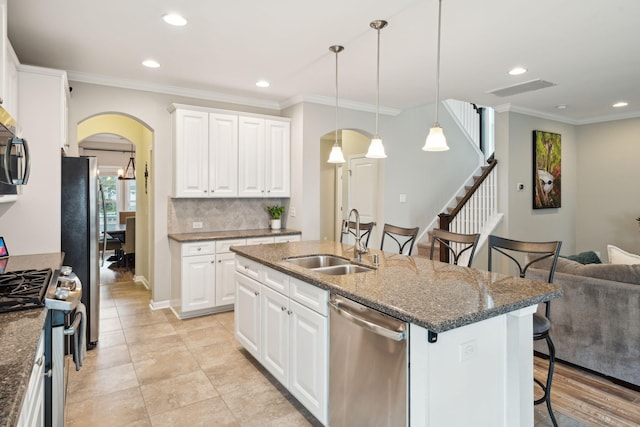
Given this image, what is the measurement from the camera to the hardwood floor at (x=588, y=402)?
2.27m

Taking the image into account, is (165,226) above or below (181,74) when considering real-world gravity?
below

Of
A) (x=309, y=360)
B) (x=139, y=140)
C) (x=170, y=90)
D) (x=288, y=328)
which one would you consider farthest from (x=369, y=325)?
(x=139, y=140)

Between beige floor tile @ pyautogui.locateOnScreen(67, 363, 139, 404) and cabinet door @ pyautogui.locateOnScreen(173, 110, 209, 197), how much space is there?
2024mm

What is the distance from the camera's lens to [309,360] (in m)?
2.18

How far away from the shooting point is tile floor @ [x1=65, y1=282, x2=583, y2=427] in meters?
2.33

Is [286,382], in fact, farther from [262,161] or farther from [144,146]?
[144,146]

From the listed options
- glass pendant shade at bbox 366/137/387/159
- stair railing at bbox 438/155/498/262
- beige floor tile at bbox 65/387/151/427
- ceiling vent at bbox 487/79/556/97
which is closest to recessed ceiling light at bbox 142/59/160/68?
glass pendant shade at bbox 366/137/387/159

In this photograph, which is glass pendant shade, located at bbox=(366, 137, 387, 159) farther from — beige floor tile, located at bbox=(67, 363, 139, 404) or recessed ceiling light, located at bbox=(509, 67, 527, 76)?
beige floor tile, located at bbox=(67, 363, 139, 404)

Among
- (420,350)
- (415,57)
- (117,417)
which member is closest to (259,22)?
(415,57)

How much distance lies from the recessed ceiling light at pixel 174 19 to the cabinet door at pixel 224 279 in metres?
2.41

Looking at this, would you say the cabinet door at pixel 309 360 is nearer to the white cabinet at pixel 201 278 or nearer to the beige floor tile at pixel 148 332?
the beige floor tile at pixel 148 332

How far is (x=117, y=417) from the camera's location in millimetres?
2340

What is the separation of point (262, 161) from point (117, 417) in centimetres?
324

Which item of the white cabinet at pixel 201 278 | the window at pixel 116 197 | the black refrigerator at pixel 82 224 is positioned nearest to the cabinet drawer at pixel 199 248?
the white cabinet at pixel 201 278
